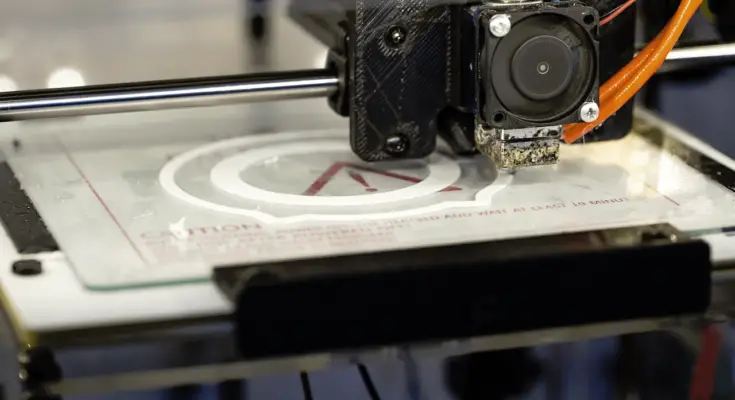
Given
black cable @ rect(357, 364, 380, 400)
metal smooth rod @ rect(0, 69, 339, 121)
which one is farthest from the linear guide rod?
black cable @ rect(357, 364, 380, 400)

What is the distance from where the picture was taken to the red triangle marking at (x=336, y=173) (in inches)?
37.6

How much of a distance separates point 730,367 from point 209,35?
77cm

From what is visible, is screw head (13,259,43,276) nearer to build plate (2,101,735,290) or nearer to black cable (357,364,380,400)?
build plate (2,101,735,290)

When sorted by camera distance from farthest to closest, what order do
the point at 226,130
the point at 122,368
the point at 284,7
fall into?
1. the point at 284,7
2. the point at 226,130
3. the point at 122,368

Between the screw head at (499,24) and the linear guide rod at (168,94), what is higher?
the screw head at (499,24)

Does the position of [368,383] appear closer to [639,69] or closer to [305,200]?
[305,200]

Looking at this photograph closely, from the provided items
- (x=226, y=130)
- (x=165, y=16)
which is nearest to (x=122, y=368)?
(x=226, y=130)

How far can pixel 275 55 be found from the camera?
Answer: 4.58 ft

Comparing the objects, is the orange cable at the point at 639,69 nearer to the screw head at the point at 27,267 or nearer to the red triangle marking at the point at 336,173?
the red triangle marking at the point at 336,173

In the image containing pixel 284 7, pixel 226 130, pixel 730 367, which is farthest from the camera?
pixel 284 7

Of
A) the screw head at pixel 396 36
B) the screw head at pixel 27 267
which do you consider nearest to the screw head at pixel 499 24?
the screw head at pixel 396 36

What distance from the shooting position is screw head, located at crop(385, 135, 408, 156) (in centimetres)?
99

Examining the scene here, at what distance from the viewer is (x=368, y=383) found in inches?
33.8

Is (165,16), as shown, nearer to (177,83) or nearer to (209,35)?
(209,35)
